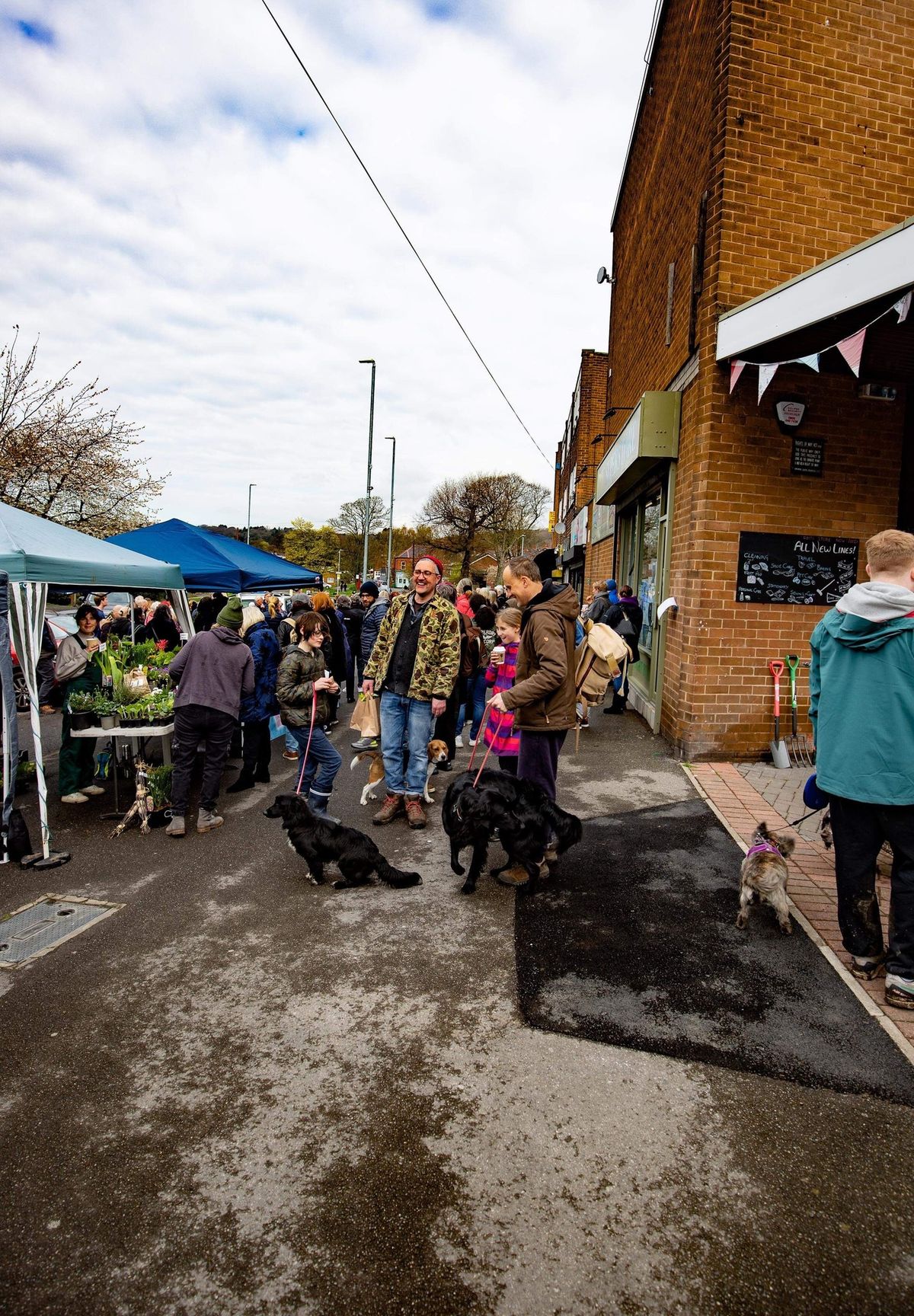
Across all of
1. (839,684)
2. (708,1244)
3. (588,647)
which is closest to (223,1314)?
(708,1244)

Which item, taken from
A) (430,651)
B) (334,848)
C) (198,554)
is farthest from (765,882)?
(198,554)

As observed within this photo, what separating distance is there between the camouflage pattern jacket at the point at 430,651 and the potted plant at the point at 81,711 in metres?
2.57

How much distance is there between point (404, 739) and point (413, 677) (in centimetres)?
60

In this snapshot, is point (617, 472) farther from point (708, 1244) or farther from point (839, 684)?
point (708, 1244)

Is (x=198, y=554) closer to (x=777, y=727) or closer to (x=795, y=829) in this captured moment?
(x=777, y=727)

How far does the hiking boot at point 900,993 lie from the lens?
3072 millimetres

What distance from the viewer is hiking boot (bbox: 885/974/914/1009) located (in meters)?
3.07

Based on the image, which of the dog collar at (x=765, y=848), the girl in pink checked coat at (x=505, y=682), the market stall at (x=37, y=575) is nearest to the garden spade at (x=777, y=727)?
the girl in pink checked coat at (x=505, y=682)

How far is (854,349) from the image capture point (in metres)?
4.61

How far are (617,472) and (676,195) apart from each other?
3272 mm

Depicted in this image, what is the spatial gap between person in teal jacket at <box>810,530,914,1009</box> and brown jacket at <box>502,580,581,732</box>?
148 centimetres

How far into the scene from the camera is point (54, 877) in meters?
4.74

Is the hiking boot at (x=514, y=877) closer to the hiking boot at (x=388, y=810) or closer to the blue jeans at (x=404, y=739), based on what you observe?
the blue jeans at (x=404, y=739)

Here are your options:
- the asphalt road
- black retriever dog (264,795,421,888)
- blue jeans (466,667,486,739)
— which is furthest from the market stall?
blue jeans (466,667,486,739)
